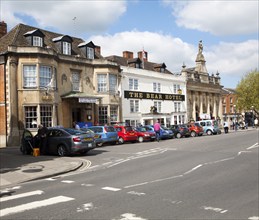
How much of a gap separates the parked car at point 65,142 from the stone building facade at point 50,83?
8.82 m

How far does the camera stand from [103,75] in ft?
116

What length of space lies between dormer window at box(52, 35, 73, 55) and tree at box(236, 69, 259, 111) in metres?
44.7

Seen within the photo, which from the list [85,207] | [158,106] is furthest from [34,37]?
[85,207]

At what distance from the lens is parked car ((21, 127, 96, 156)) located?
17.3m

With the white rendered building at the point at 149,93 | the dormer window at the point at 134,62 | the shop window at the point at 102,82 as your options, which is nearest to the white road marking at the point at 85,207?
the shop window at the point at 102,82

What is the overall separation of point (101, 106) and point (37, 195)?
86.6ft

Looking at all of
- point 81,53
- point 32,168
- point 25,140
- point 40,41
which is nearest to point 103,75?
point 81,53

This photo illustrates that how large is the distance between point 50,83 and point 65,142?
42.4ft

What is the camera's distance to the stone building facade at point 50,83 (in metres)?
27.4

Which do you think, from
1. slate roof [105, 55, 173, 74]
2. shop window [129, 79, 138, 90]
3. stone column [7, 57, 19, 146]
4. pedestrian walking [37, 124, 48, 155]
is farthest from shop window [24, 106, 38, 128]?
slate roof [105, 55, 173, 74]

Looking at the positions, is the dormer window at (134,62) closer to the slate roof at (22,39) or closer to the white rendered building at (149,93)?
the white rendered building at (149,93)

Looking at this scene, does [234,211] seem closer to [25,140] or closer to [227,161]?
[227,161]

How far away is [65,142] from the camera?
17.6 meters

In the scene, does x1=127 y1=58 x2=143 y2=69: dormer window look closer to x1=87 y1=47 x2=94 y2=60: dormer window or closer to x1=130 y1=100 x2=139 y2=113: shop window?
x1=130 y1=100 x2=139 y2=113: shop window
